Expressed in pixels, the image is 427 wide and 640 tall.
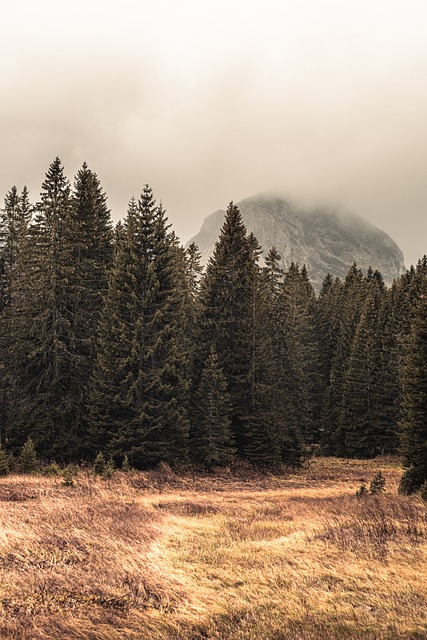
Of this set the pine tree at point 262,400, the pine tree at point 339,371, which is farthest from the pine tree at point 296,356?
the pine tree at point 262,400

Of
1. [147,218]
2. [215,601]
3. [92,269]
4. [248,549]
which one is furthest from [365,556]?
[92,269]

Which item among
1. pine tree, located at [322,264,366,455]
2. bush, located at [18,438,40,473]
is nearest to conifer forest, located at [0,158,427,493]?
bush, located at [18,438,40,473]

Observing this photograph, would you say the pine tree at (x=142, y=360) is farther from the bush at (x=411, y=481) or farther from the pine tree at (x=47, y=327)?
the bush at (x=411, y=481)

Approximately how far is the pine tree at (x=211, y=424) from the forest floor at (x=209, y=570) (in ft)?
34.8

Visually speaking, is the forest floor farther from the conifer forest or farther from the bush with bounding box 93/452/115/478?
the conifer forest

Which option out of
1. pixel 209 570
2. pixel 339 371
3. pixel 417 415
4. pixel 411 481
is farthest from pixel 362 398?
pixel 209 570

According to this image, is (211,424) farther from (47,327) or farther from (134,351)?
(47,327)

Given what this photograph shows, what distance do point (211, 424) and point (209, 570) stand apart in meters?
17.7

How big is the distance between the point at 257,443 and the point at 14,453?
48.8ft

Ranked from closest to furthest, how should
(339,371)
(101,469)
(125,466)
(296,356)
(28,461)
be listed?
(28,461) → (101,469) → (125,466) → (296,356) → (339,371)

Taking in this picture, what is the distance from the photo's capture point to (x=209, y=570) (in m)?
7.99

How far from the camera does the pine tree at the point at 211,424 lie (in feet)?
83.1

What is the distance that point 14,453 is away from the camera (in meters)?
22.9

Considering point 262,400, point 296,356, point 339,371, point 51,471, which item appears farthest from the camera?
point 339,371
